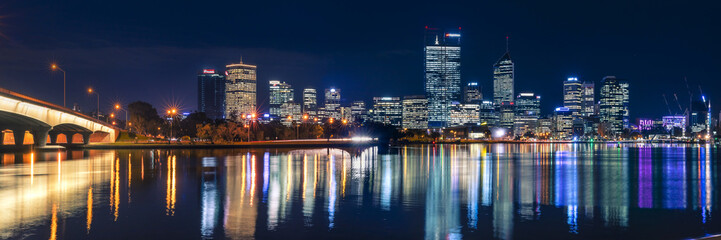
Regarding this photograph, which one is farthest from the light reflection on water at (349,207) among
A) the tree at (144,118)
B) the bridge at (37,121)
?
the tree at (144,118)

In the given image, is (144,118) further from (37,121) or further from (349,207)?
(349,207)

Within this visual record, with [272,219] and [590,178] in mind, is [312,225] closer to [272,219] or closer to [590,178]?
[272,219]

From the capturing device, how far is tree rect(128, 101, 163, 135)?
5207 inches

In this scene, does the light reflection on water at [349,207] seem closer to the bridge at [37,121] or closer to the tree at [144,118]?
the bridge at [37,121]

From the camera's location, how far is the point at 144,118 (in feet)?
442

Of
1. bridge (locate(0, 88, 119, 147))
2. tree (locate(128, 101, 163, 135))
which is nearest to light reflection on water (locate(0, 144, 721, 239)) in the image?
bridge (locate(0, 88, 119, 147))

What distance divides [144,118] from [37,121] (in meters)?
66.4

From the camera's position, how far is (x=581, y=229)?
14.9 metres

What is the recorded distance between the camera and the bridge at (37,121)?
61125mm

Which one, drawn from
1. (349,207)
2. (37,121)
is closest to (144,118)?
(37,121)

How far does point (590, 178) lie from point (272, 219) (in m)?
21.1

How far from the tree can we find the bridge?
36.6 meters

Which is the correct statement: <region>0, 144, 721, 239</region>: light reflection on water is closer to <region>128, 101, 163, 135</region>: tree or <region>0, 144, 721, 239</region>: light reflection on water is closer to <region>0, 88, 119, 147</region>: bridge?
<region>0, 88, 119, 147</region>: bridge

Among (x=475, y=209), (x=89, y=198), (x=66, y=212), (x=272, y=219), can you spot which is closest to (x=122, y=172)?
(x=89, y=198)
